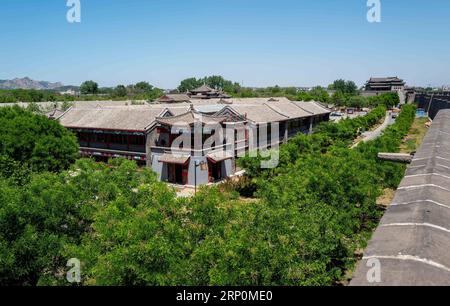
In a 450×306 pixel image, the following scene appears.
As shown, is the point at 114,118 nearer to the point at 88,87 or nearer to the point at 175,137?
the point at 175,137

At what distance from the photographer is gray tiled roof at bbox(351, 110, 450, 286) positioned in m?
3.49

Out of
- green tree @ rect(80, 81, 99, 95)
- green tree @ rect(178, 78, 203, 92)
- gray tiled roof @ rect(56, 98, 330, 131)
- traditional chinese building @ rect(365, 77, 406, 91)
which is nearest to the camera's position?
gray tiled roof @ rect(56, 98, 330, 131)

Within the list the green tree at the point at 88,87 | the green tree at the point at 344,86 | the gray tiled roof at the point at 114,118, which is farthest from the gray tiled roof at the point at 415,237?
the green tree at the point at 344,86

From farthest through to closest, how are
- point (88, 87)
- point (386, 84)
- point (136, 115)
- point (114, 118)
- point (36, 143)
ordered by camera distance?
point (386, 84) → point (88, 87) → point (114, 118) → point (136, 115) → point (36, 143)

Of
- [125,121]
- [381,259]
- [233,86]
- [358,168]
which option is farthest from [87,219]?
[233,86]

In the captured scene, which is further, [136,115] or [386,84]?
[386,84]

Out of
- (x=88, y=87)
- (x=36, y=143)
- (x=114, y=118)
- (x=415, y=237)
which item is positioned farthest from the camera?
(x=88, y=87)

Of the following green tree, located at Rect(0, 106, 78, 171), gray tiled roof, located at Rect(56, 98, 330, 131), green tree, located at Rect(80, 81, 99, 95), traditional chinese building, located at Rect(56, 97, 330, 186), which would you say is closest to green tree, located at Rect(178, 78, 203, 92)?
green tree, located at Rect(80, 81, 99, 95)

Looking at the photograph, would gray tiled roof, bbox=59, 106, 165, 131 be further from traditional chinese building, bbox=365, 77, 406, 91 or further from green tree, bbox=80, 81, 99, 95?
traditional chinese building, bbox=365, 77, 406, 91

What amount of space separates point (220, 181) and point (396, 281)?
92.7ft

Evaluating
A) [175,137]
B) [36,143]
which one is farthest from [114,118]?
[36,143]

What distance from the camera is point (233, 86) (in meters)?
156

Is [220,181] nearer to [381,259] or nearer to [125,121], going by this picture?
[125,121]

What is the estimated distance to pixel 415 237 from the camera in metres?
4.16
